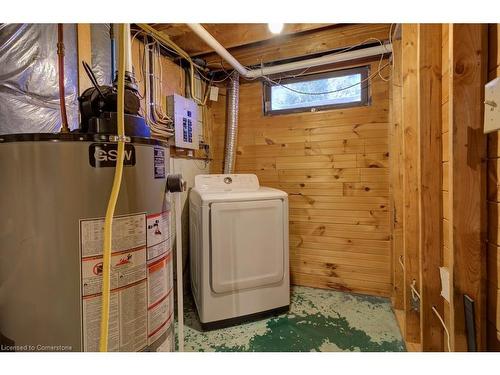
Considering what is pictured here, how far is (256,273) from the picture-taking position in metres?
1.87

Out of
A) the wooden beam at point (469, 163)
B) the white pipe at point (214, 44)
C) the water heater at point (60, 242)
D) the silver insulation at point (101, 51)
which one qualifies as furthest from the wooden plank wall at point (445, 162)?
the silver insulation at point (101, 51)

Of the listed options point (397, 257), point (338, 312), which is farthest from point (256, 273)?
point (397, 257)

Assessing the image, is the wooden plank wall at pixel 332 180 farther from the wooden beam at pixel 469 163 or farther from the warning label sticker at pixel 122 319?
the warning label sticker at pixel 122 319

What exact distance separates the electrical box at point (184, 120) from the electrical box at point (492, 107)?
1958mm

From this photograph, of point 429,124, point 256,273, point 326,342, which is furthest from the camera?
point 256,273

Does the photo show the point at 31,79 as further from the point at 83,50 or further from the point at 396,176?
the point at 396,176

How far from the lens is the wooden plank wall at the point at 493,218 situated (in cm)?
79

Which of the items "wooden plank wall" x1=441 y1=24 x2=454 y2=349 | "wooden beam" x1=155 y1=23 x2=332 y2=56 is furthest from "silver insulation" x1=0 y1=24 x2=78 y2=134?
"wooden plank wall" x1=441 y1=24 x2=454 y2=349

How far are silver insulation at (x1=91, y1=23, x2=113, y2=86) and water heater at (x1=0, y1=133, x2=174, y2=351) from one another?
3.14 feet

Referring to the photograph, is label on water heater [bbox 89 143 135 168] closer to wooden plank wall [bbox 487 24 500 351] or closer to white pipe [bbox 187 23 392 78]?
wooden plank wall [bbox 487 24 500 351]

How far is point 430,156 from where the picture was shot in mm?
1136
